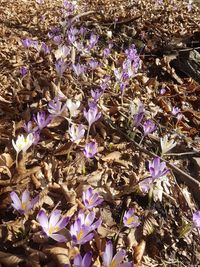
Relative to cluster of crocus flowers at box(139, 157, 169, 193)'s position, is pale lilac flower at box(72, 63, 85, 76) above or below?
above

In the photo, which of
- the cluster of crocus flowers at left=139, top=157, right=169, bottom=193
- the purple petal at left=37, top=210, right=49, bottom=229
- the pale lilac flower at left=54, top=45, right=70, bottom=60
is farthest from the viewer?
the pale lilac flower at left=54, top=45, right=70, bottom=60

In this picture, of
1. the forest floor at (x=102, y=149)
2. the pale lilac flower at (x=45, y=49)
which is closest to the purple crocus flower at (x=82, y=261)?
the forest floor at (x=102, y=149)

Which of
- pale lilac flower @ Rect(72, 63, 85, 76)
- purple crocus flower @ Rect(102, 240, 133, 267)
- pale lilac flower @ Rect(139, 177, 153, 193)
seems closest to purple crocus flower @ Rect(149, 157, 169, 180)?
pale lilac flower @ Rect(139, 177, 153, 193)

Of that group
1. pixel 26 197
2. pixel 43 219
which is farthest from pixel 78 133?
pixel 43 219

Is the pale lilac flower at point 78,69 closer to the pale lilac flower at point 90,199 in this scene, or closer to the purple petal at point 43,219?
the pale lilac flower at point 90,199

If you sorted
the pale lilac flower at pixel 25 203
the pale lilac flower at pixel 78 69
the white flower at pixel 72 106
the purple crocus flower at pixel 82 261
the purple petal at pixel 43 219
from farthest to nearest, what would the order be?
the pale lilac flower at pixel 78 69 → the white flower at pixel 72 106 → the pale lilac flower at pixel 25 203 → the purple petal at pixel 43 219 → the purple crocus flower at pixel 82 261

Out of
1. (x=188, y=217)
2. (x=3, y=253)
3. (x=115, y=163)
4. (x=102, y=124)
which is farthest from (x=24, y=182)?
(x=188, y=217)

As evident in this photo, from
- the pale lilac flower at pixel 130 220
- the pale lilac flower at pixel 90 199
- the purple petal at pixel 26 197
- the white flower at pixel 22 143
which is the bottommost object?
the pale lilac flower at pixel 130 220

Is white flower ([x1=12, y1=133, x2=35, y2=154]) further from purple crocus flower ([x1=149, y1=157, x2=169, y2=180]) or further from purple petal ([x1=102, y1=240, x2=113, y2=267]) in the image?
purple petal ([x1=102, y1=240, x2=113, y2=267])
